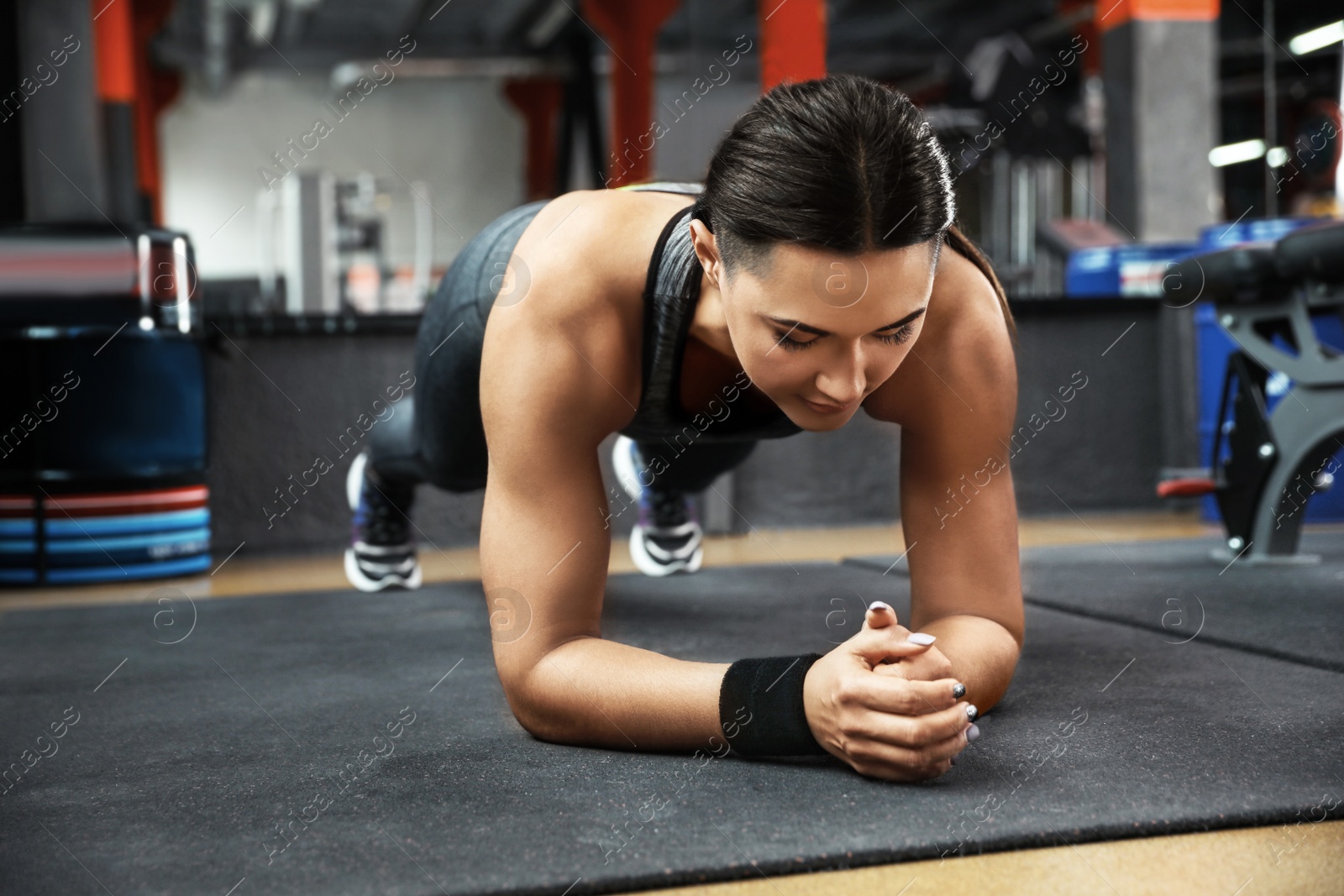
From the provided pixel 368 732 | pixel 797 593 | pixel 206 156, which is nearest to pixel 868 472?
pixel 797 593

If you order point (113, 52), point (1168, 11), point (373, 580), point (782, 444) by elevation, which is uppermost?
point (113, 52)

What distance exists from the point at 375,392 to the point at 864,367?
8.21ft

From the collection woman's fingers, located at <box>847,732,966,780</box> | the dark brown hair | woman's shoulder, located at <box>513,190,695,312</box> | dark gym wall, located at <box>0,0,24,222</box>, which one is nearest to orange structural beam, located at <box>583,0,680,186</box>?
dark gym wall, located at <box>0,0,24,222</box>

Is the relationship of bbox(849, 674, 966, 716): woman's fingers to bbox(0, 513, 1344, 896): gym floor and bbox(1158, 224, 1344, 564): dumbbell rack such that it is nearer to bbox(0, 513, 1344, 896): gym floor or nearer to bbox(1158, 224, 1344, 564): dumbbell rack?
bbox(0, 513, 1344, 896): gym floor

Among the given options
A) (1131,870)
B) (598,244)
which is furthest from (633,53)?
(1131,870)

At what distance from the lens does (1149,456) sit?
378 centimetres

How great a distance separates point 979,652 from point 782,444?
2.39 meters

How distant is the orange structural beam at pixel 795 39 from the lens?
5.30m

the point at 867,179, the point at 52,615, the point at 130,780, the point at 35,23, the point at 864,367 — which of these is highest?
the point at 35,23

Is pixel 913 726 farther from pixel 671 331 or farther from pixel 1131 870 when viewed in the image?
pixel 671 331

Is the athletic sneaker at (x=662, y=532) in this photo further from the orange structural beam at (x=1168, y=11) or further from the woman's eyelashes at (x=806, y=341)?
the orange structural beam at (x=1168, y=11)

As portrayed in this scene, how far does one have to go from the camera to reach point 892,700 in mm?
942

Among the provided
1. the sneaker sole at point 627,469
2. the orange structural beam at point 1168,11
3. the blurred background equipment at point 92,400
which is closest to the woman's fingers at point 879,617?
the sneaker sole at point 627,469

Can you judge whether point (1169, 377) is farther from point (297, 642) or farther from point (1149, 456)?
point (297, 642)
